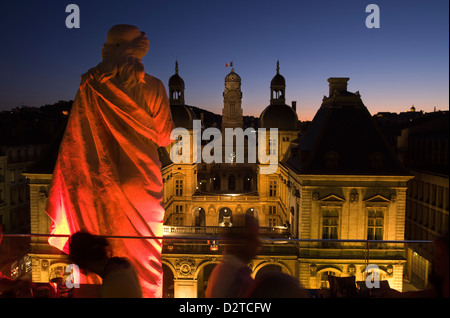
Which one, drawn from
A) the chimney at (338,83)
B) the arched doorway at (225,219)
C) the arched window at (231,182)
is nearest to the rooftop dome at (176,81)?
the arched doorway at (225,219)

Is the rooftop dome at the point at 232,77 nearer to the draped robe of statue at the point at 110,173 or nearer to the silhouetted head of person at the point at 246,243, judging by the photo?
the draped robe of statue at the point at 110,173

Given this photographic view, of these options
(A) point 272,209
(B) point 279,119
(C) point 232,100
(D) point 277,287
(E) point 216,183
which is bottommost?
(E) point 216,183

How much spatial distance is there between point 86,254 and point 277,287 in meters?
2.59

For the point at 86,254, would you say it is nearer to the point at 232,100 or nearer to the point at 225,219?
the point at 225,219

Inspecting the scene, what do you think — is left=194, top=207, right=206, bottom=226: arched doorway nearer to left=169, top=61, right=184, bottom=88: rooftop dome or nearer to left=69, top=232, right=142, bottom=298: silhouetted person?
left=169, top=61, right=184, bottom=88: rooftop dome

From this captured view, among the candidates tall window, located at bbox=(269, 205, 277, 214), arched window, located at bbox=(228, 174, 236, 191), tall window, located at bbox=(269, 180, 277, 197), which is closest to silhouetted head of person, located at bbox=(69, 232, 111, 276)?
tall window, located at bbox=(269, 180, 277, 197)

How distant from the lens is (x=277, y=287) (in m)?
3.04

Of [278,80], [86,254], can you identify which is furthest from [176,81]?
[86,254]

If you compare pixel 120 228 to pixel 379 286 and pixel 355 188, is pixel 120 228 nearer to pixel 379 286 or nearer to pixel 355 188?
pixel 379 286

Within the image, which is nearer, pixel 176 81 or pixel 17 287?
pixel 17 287

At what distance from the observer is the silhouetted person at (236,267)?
367 centimetres
